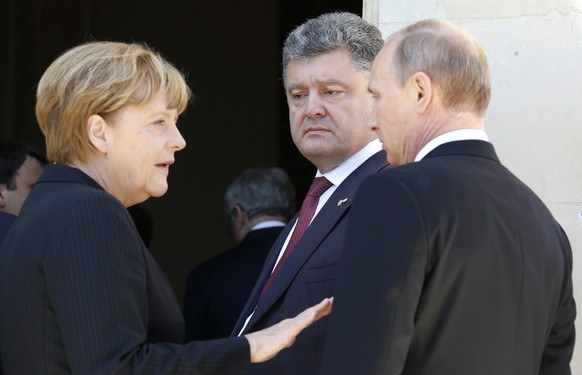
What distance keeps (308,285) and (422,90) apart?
711 millimetres

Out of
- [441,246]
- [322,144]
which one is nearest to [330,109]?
[322,144]

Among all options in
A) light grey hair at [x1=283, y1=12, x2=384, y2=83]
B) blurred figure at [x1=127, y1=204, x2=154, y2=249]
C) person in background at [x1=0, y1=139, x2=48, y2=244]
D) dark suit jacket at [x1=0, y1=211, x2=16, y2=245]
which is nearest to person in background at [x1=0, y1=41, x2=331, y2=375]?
light grey hair at [x1=283, y1=12, x2=384, y2=83]

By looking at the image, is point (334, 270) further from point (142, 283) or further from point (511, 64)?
point (511, 64)

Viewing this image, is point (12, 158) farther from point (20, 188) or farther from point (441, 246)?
point (441, 246)

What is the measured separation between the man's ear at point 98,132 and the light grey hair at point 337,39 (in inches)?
35.7

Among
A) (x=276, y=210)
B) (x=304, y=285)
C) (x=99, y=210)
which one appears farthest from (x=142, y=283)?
(x=276, y=210)

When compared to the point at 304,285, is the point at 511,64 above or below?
above

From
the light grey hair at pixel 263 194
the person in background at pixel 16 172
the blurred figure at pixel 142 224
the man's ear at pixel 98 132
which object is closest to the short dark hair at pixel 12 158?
the person in background at pixel 16 172

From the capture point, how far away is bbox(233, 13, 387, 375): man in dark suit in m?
2.85

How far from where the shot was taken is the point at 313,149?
3.16 meters

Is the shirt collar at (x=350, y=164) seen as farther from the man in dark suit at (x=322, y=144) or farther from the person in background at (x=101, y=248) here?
the person in background at (x=101, y=248)

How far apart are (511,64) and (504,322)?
60.1 inches

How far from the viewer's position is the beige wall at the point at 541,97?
3527 mm

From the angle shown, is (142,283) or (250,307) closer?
(142,283)
